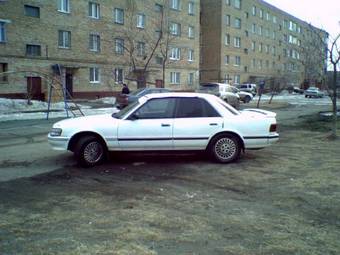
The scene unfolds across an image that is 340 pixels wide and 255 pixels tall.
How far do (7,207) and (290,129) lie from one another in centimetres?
1169

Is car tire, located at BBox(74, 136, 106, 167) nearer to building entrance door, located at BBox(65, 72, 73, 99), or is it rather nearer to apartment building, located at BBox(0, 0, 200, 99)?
apartment building, located at BBox(0, 0, 200, 99)

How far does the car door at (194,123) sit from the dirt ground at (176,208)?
0.46 meters

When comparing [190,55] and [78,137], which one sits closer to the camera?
[78,137]

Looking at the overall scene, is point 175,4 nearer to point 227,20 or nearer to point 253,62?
point 227,20

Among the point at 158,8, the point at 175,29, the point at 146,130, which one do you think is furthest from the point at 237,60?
the point at 146,130

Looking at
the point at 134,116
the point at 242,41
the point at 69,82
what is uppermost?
the point at 242,41

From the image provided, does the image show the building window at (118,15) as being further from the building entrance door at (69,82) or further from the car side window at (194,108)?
the car side window at (194,108)

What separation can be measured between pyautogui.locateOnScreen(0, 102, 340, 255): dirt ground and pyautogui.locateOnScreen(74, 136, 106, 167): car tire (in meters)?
0.19

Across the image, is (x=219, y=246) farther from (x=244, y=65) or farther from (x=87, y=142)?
(x=244, y=65)

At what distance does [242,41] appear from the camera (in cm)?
6494

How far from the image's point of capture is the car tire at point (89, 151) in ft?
26.8

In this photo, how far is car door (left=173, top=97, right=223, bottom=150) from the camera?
8.41 m

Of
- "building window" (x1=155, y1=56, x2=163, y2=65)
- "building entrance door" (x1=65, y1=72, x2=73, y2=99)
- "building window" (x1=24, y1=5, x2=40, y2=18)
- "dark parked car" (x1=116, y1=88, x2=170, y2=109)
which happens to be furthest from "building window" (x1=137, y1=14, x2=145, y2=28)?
"dark parked car" (x1=116, y1=88, x2=170, y2=109)

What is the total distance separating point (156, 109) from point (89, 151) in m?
1.59
